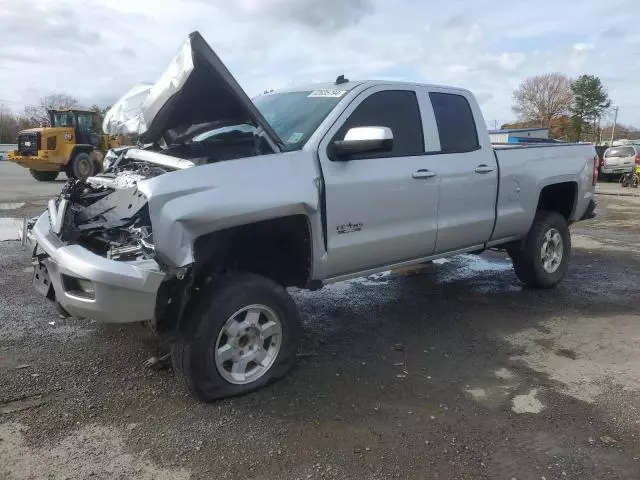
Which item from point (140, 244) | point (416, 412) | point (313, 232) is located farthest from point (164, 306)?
point (416, 412)

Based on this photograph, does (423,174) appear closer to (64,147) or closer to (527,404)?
(527,404)

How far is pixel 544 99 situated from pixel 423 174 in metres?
70.0

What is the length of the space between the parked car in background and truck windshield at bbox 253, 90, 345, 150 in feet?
76.2

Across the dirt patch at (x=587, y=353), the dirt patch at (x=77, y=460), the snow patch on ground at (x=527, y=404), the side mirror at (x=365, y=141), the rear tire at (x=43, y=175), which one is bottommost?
the dirt patch at (x=587, y=353)

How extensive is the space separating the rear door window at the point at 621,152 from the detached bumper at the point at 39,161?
72.5 feet

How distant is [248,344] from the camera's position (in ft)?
12.4

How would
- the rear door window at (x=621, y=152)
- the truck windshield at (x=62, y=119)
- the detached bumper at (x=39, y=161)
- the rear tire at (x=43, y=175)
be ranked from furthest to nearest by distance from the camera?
1. the rear door window at (x=621, y=152)
2. the rear tire at (x=43, y=175)
3. the truck windshield at (x=62, y=119)
4. the detached bumper at (x=39, y=161)

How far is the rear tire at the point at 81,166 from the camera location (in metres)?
20.2

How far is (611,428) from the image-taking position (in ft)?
11.2

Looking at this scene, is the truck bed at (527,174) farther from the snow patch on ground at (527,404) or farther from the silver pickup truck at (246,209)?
the snow patch on ground at (527,404)

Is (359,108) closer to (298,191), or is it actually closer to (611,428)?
(298,191)

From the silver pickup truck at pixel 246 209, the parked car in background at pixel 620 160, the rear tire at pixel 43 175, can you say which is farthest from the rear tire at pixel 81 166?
the parked car in background at pixel 620 160

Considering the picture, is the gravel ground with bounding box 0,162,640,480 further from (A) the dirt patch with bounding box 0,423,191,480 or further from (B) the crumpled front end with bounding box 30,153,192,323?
(B) the crumpled front end with bounding box 30,153,192,323

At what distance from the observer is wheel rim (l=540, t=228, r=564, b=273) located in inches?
247
